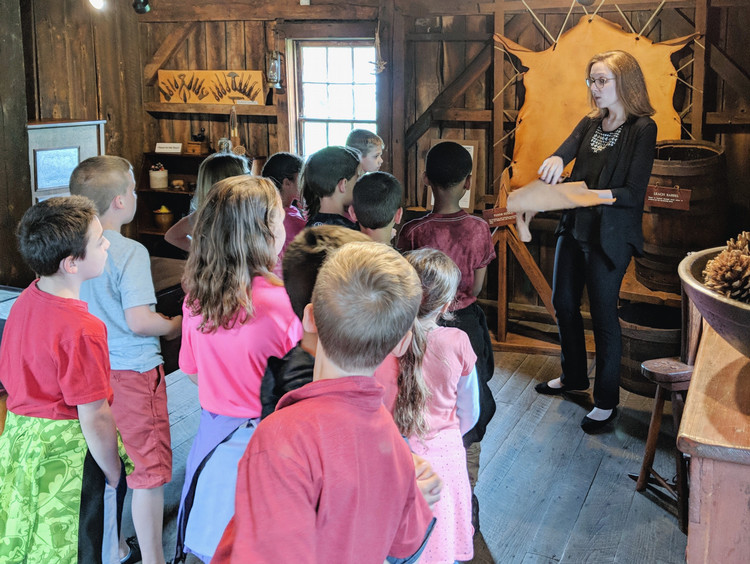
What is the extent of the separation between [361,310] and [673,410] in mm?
2172

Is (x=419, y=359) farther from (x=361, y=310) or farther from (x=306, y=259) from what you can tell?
(x=361, y=310)

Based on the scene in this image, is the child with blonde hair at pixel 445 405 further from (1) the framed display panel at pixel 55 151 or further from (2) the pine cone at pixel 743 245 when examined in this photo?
(1) the framed display panel at pixel 55 151

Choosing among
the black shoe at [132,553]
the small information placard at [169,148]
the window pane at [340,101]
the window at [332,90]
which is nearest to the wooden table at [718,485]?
the black shoe at [132,553]

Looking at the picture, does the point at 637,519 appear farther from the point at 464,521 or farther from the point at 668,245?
the point at 668,245

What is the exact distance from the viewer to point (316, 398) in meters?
1.27

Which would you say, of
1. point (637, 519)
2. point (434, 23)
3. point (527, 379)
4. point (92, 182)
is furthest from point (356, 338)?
point (434, 23)

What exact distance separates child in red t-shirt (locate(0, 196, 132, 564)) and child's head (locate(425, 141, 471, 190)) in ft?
4.48

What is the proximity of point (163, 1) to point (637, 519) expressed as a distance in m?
5.50

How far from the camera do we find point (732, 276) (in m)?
1.42


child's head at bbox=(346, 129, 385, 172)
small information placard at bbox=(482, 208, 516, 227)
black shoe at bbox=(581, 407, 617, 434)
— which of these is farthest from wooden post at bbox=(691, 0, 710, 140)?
child's head at bbox=(346, 129, 385, 172)

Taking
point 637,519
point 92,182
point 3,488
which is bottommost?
point 637,519

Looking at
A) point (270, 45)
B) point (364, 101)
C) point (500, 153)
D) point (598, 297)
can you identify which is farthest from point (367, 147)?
point (270, 45)

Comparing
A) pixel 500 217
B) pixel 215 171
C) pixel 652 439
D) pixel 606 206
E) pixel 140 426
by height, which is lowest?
pixel 652 439

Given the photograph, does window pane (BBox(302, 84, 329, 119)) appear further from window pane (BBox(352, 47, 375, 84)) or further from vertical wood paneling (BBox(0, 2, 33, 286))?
vertical wood paneling (BBox(0, 2, 33, 286))
